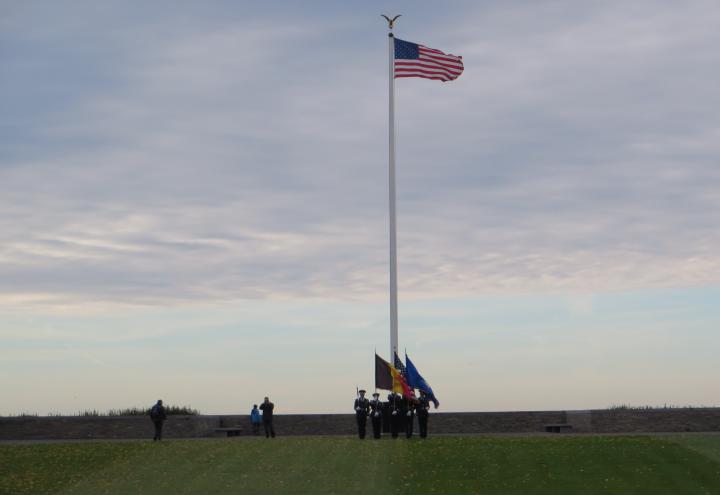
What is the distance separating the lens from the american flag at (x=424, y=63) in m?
39.5

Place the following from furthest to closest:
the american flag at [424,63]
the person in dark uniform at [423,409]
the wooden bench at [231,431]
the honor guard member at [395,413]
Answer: the wooden bench at [231,431] → the american flag at [424,63] → the honor guard member at [395,413] → the person in dark uniform at [423,409]

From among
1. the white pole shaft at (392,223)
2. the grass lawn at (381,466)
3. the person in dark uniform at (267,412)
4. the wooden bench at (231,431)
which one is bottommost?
the grass lawn at (381,466)

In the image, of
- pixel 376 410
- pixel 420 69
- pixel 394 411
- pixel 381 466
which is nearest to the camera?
pixel 381 466

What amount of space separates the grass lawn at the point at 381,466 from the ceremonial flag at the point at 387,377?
212 centimetres

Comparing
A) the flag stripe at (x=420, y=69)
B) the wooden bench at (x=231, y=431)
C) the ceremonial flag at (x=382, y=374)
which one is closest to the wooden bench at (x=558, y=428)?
the ceremonial flag at (x=382, y=374)

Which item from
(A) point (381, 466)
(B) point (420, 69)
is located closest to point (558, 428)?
(B) point (420, 69)

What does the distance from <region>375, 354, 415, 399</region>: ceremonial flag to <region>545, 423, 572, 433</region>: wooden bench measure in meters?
8.36

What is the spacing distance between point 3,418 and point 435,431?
1786 centimetres

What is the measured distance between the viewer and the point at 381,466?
2961cm

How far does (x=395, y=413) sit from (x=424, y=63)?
40.2 ft

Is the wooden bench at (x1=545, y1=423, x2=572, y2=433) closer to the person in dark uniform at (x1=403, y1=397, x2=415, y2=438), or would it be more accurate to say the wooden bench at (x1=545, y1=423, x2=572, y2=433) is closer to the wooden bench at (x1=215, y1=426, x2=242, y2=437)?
the person in dark uniform at (x1=403, y1=397, x2=415, y2=438)

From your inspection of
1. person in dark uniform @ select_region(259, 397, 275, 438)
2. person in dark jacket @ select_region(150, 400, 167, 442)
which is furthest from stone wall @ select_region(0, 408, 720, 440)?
person in dark jacket @ select_region(150, 400, 167, 442)

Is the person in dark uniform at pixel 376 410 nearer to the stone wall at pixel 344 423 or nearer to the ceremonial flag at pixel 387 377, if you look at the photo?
the ceremonial flag at pixel 387 377

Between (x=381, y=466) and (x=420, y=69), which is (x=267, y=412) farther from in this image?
(x=420, y=69)
